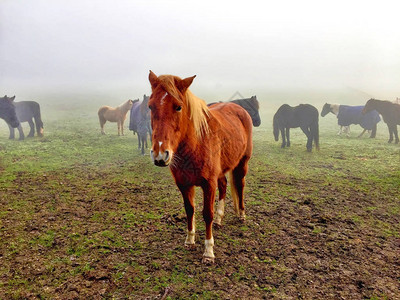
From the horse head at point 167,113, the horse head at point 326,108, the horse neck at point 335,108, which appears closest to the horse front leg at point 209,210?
the horse head at point 167,113

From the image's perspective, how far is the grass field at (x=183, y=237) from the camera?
2.54 m

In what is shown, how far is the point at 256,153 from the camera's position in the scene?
9469 mm

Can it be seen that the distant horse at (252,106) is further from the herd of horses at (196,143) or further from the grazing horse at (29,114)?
the grazing horse at (29,114)

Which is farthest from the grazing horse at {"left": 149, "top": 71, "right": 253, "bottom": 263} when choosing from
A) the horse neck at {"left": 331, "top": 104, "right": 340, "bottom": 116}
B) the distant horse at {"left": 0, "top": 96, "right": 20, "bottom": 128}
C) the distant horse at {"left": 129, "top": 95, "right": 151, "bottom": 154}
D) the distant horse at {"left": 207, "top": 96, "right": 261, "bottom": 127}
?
the horse neck at {"left": 331, "top": 104, "right": 340, "bottom": 116}

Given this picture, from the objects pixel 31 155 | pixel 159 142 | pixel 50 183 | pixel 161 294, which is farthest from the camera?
pixel 31 155

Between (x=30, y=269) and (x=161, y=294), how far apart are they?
1.57 metres

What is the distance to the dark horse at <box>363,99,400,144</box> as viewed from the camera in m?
11.7

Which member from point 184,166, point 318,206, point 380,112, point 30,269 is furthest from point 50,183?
point 380,112

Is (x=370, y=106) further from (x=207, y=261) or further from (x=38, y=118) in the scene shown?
Result: (x=38, y=118)

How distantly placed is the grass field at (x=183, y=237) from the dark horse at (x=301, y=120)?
114 inches

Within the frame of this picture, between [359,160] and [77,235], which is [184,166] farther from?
[359,160]

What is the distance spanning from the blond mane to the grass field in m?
1.66

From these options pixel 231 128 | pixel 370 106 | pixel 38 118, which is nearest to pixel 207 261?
pixel 231 128

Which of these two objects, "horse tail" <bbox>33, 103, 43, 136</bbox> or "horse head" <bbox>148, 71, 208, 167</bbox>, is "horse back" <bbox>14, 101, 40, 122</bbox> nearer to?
"horse tail" <bbox>33, 103, 43, 136</bbox>
